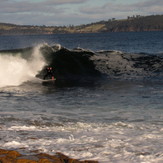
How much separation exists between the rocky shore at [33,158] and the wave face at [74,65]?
669 inches

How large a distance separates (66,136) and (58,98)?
7981 mm

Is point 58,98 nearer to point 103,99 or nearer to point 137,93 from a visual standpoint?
point 103,99

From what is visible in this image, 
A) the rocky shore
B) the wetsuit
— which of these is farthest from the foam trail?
the rocky shore

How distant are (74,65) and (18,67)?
5.95m

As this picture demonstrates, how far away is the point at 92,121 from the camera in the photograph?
11195 millimetres

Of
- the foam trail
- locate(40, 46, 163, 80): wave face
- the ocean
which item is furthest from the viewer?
locate(40, 46, 163, 80): wave face

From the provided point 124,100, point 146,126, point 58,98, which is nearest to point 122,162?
point 146,126

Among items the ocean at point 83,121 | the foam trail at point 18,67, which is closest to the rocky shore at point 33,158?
the ocean at point 83,121

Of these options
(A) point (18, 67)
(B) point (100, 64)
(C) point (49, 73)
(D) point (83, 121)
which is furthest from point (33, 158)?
(B) point (100, 64)

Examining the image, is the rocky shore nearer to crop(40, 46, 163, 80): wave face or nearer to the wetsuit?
the wetsuit

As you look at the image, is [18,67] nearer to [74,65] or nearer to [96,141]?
[74,65]

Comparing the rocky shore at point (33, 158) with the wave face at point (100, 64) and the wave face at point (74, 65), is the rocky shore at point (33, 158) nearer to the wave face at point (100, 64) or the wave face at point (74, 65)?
the wave face at point (74, 65)

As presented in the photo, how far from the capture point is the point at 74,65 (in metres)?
32.0

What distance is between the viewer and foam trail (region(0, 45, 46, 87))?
2419cm
